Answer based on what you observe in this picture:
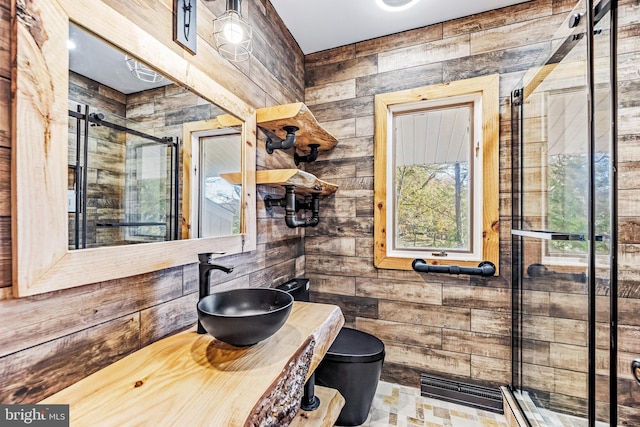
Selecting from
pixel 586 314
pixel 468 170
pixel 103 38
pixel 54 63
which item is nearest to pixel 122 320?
pixel 54 63

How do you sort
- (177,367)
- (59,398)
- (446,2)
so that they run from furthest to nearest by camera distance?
(446,2) → (177,367) → (59,398)

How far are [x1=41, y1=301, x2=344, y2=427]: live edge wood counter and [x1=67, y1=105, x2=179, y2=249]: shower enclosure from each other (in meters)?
0.36

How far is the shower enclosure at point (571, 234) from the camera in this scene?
3.92 ft

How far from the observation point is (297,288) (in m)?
1.86

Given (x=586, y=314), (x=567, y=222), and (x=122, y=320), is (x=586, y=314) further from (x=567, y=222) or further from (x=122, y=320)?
(x=122, y=320)

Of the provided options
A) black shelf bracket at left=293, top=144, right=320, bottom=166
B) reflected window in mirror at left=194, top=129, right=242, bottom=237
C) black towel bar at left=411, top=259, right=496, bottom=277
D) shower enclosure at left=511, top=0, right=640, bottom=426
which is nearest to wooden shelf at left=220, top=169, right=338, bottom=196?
reflected window in mirror at left=194, top=129, right=242, bottom=237

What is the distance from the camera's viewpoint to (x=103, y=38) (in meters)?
0.81

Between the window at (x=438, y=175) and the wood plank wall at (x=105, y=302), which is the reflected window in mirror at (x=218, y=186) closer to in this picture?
the wood plank wall at (x=105, y=302)

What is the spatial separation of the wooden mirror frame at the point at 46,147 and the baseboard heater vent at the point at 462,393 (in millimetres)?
1937

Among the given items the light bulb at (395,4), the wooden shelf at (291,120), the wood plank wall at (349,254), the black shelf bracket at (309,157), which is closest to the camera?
the wood plank wall at (349,254)

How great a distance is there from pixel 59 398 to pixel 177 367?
9.9 inches

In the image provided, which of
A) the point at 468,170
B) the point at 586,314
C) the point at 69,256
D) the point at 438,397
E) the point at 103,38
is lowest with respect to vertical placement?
the point at 438,397

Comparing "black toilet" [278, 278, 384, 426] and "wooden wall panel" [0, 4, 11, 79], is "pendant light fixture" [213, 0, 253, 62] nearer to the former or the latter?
"wooden wall panel" [0, 4, 11, 79]
